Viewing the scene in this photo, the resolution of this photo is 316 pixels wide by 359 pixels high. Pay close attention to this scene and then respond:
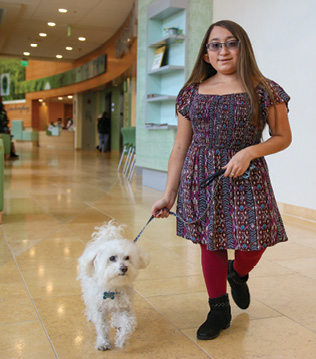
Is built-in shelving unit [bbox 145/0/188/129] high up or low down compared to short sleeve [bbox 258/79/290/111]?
up

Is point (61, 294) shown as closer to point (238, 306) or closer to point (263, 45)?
point (238, 306)

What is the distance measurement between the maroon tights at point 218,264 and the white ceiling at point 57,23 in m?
9.77

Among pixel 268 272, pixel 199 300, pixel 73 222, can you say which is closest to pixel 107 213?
pixel 73 222

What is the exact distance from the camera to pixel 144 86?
24.8 feet

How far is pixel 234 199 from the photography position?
1820 millimetres

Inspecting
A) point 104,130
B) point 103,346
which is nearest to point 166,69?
point 103,346

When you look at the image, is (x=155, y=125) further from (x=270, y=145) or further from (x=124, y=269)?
(x=124, y=269)

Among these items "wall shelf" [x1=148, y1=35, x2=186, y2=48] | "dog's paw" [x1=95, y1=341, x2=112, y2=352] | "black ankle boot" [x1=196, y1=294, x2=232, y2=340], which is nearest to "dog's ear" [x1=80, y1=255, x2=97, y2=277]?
"dog's paw" [x1=95, y1=341, x2=112, y2=352]

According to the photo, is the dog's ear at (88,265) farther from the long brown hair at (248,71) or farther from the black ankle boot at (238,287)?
the long brown hair at (248,71)

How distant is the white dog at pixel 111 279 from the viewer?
5.60 ft

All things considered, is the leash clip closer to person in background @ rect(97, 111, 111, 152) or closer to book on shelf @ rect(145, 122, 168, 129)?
book on shelf @ rect(145, 122, 168, 129)

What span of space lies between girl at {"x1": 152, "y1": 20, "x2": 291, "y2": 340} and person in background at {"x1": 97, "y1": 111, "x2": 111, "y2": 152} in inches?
645

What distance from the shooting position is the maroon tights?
1.93 metres

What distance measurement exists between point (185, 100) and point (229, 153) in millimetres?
299
